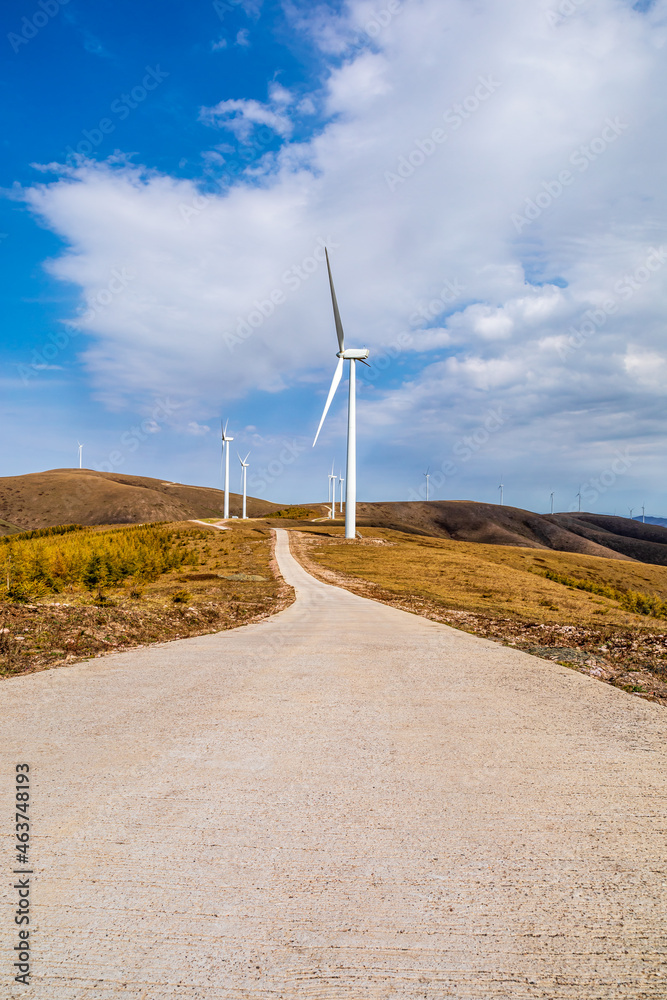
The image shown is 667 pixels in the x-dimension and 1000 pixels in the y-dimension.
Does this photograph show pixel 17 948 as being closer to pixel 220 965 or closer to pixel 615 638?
pixel 220 965

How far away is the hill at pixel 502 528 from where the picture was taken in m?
164

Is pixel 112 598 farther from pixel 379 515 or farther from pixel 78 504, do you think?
pixel 78 504

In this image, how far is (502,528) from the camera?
573 ft

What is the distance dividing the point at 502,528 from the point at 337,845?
178288mm

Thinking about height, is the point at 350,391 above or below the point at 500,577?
above

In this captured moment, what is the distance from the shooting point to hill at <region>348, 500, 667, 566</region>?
537 ft

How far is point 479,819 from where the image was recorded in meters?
4.57

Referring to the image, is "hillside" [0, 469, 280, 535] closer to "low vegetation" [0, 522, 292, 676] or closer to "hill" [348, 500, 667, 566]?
"hill" [348, 500, 667, 566]

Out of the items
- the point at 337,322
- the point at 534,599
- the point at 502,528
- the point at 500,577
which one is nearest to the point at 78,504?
the point at 502,528

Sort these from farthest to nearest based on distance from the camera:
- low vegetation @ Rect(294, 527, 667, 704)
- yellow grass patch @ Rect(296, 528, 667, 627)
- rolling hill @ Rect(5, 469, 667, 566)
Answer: rolling hill @ Rect(5, 469, 667, 566)
yellow grass patch @ Rect(296, 528, 667, 627)
low vegetation @ Rect(294, 527, 667, 704)

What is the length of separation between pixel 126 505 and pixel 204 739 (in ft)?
582

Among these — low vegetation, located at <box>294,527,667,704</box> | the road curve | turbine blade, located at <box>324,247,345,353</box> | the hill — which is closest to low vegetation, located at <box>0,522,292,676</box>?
the road curve

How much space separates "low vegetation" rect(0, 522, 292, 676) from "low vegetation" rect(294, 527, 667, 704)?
19.2ft

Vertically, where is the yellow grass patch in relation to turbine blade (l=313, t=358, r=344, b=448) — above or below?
below
